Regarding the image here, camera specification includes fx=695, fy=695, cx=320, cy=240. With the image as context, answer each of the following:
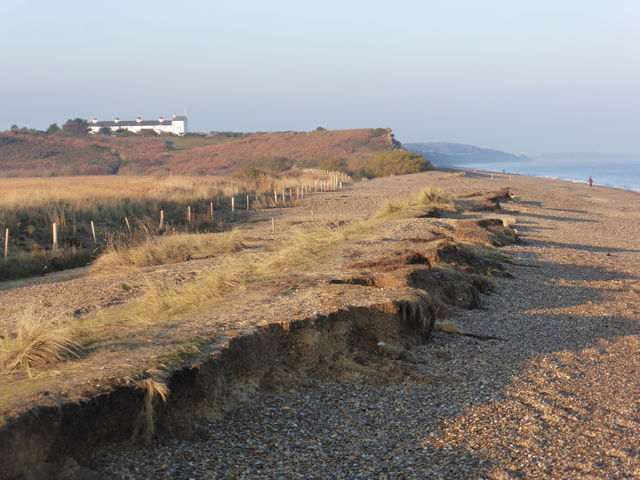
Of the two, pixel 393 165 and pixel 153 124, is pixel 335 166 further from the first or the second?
pixel 153 124

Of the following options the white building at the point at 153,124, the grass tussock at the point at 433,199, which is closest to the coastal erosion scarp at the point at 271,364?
the grass tussock at the point at 433,199

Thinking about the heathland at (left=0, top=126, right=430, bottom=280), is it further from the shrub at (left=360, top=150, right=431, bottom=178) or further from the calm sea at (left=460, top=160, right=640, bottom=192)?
the calm sea at (left=460, top=160, right=640, bottom=192)

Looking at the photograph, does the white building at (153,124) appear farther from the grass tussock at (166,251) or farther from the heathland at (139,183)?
the grass tussock at (166,251)

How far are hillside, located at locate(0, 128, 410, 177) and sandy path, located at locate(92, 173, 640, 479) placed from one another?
53.3 metres

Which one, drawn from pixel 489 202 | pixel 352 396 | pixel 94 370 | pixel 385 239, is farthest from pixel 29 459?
pixel 489 202

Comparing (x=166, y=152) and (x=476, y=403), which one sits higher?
(x=166, y=152)

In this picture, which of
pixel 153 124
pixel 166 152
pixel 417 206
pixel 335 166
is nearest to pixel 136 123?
pixel 153 124

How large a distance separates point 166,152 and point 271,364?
249 ft

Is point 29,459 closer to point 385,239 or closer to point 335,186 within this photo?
point 385,239

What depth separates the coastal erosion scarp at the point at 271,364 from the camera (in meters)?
4.37

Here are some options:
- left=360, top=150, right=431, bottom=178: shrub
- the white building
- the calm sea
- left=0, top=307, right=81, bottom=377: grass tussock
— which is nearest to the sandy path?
left=0, top=307, right=81, bottom=377: grass tussock

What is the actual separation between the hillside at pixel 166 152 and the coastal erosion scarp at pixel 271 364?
51.8m

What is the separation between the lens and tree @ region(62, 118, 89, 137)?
9868cm

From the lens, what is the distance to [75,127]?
331ft
